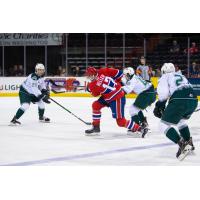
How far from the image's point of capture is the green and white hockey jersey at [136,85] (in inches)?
185

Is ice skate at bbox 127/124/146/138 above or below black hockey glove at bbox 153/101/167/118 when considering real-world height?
below

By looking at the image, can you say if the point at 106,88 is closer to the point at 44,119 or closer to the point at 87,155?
the point at 87,155

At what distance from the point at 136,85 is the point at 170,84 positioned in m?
1.28

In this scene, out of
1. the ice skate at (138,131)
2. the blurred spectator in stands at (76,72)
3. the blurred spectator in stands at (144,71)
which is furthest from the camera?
the blurred spectator in stands at (76,72)

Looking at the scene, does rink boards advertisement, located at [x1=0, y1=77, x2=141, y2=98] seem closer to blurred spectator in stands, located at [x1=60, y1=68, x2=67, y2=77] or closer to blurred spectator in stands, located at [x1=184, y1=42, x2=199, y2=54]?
blurred spectator in stands, located at [x1=60, y1=68, x2=67, y2=77]

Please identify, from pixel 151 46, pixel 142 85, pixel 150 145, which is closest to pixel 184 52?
pixel 151 46

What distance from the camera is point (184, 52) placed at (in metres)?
6.00

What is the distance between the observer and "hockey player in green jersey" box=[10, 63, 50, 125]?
18.2 ft

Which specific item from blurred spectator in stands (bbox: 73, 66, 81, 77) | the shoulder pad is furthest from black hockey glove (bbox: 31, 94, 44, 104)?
blurred spectator in stands (bbox: 73, 66, 81, 77)

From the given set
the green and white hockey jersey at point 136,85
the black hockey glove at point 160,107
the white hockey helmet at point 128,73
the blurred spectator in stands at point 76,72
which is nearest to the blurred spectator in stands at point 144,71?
the green and white hockey jersey at point 136,85

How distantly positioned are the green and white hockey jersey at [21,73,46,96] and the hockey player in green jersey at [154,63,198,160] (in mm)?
2207

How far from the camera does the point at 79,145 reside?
14.0 ft

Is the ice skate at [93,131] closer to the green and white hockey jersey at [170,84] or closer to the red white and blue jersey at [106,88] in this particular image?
the red white and blue jersey at [106,88]
